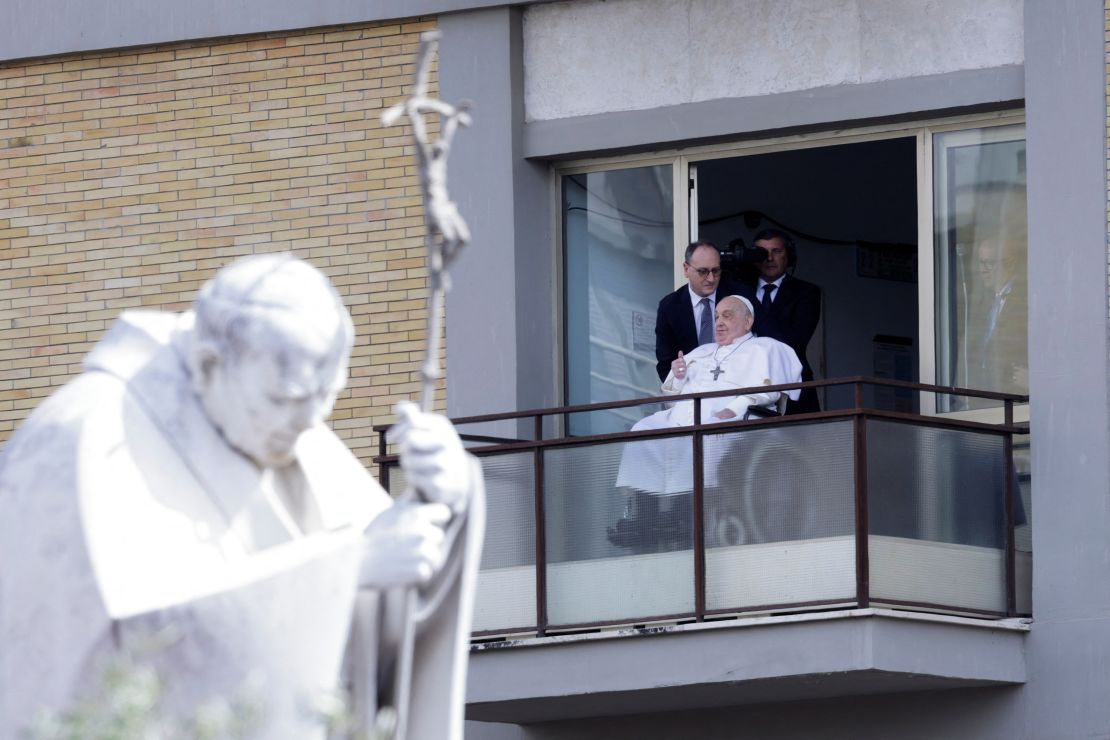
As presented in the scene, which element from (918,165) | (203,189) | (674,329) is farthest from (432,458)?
(203,189)

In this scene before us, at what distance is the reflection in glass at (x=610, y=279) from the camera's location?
2108 cm

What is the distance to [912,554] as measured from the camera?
61.2 feet

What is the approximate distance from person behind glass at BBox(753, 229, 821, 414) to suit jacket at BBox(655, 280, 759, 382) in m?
0.57

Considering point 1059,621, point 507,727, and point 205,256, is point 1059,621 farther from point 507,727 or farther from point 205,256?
point 205,256

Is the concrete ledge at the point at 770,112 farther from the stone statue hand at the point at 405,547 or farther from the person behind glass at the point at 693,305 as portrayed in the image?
the stone statue hand at the point at 405,547

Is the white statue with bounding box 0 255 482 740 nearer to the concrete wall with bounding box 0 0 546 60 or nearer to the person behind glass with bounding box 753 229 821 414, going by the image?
the person behind glass with bounding box 753 229 821 414

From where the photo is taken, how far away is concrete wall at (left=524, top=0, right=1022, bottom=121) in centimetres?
1967

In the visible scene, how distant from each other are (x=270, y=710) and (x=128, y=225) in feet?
46.7

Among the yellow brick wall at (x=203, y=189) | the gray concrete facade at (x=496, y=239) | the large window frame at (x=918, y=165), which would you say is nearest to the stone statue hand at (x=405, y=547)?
the large window frame at (x=918, y=165)

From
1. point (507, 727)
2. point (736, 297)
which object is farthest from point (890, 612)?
point (507, 727)

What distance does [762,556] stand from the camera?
18594 mm

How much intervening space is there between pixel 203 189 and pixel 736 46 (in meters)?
3.58

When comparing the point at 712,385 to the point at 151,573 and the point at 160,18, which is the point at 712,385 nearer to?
the point at 160,18

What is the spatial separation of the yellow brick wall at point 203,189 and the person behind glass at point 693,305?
1.65 metres
